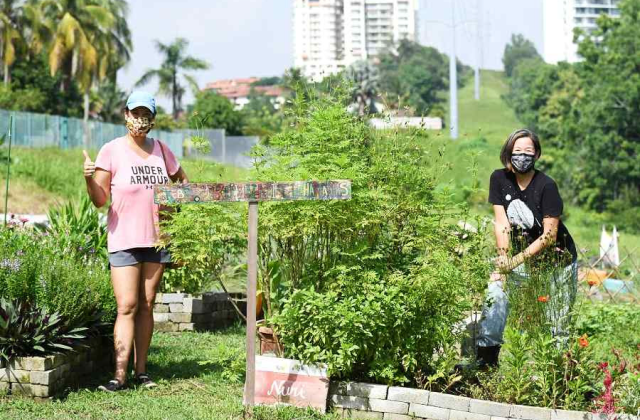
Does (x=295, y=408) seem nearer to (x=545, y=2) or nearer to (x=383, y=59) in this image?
(x=383, y=59)

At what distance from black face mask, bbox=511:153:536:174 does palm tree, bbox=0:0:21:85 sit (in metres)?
49.4

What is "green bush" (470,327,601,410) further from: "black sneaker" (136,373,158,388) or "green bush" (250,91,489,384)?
"black sneaker" (136,373,158,388)

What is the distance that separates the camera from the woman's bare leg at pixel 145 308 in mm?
6176

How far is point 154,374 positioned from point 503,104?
437 feet

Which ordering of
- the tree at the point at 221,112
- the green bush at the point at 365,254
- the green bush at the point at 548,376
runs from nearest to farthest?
the green bush at the point at 548,376
the green bush at the point at 365,254
the tree at the point at 221,112

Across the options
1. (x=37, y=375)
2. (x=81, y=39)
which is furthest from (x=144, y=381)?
(x=81, y=39)

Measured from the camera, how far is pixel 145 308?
6.20 m

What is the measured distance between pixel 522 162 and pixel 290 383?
197 cm

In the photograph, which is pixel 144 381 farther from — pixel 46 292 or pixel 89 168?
pixel 89 168

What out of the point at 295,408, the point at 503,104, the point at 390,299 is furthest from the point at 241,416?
the point at 503,104

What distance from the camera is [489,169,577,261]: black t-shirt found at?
6.00 meters

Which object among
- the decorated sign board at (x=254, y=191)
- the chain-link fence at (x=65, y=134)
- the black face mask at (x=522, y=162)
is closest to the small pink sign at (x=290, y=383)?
the decorated sign board at (x=254, y=191)

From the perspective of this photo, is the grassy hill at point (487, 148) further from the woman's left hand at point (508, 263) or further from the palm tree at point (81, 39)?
the palm tree at point (81, 39)

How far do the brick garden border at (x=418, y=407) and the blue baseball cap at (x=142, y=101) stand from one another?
2.08 metres
